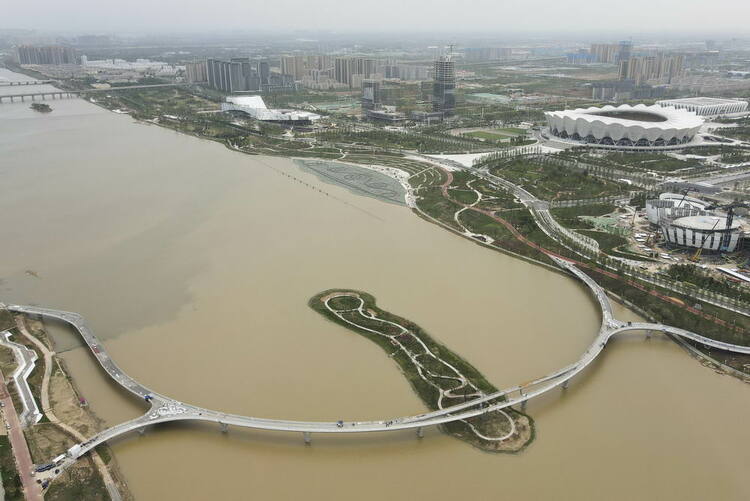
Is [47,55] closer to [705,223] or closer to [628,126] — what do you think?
[628,126]

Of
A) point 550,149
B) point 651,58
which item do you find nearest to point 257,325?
point 550,149

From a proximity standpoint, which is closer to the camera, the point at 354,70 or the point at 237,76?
the point at 237,76

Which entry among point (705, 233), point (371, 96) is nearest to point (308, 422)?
point (705, 233)

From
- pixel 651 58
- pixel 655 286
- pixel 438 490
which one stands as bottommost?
pixel 438 490

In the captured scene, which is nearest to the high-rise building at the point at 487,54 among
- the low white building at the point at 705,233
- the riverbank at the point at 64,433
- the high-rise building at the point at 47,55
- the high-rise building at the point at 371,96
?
the high-rise building at the point at 371,96

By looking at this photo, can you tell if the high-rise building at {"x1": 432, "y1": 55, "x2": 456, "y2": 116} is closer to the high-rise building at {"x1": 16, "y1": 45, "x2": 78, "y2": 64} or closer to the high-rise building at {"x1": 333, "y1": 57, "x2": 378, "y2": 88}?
the high-rise building at {"x1": 333, "y1": 57, "x2": 378, "y2": 88}

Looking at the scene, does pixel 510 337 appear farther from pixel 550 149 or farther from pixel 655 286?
pixel 550 149
